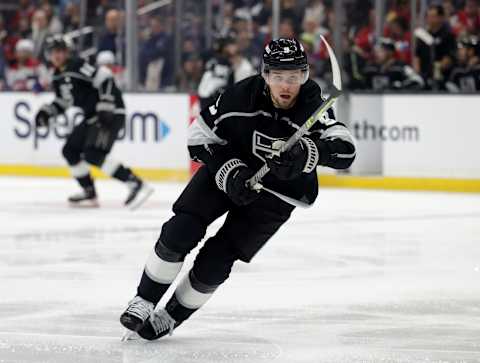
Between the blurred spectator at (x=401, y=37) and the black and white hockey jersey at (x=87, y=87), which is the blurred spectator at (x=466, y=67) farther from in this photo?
the black and white hockey jersey at (x=87, y=87)

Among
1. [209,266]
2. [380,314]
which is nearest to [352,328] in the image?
[380,314]

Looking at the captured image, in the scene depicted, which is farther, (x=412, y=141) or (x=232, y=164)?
(x=412, y=141)

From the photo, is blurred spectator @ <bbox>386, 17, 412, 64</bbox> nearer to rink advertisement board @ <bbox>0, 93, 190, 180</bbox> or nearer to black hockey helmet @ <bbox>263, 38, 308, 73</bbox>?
rink advertisement board @ <bbox>0, 93, 190, 180</bbox>

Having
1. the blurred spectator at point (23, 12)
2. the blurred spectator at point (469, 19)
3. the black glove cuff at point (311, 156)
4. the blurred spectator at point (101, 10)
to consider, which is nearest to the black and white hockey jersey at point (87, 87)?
the blurred spectator at point (101, 10)

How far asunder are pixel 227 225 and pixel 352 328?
74 cm

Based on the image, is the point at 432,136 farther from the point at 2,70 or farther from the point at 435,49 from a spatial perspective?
the point at 2,70

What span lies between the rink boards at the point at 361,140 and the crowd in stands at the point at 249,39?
0.22m

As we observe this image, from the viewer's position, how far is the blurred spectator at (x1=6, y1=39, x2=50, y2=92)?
1389 centimetres

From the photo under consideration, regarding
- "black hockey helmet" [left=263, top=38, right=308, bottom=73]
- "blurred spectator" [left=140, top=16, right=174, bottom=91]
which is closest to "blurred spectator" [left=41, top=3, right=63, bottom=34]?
"blurred spectator" [left=140, top=16, right=174, bottom=91]

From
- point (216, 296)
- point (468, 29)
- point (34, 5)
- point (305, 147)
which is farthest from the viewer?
point (34, 5)

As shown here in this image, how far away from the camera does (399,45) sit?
12.3 m

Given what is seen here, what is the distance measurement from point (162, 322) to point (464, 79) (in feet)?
25.5

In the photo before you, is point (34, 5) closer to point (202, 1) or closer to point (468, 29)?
point (202, 1)

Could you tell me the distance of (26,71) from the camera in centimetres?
1403
